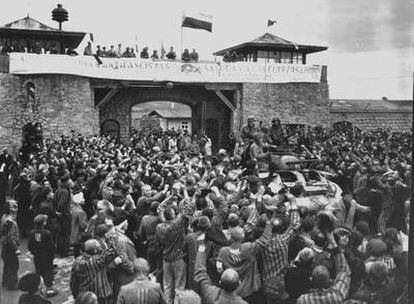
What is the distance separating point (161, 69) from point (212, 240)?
61.6 ft

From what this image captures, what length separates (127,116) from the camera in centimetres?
2769

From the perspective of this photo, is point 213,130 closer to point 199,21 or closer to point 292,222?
point 199,21

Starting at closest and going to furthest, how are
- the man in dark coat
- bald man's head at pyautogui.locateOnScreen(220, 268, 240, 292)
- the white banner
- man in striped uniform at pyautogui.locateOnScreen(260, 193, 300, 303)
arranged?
bald man's head at pyautogui.locateOnScreen(220, 268, 240, 292) → man in striped uniform at pyautogui.locateOnScreen(260, 193, 300, 303) → the man in dark coat → the white banner

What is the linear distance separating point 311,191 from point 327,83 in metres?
17.4

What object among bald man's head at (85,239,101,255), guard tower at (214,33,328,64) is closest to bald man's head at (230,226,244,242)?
bald man's head at (85,239,101,255)

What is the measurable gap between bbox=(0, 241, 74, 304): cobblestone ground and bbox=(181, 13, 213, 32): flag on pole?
48.6ft

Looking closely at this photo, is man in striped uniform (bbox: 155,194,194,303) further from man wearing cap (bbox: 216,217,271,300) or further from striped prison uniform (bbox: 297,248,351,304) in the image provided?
striped prison uniform (bbox: 297,248,351,304)

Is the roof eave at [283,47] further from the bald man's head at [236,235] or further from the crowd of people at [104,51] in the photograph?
the bald man's head at [236,235]

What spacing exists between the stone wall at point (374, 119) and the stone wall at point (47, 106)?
18502mm

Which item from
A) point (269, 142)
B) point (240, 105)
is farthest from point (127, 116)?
point (269, 142)

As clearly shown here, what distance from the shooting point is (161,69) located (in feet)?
82.3

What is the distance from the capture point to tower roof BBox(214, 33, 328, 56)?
30098 millimetres

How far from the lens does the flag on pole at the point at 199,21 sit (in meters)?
24.0

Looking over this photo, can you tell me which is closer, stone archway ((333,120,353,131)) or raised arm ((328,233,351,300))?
raised arm ((328,233,351,300))
